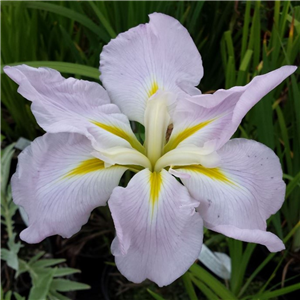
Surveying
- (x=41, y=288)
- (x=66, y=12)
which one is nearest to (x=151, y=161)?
(x=41, y=288)

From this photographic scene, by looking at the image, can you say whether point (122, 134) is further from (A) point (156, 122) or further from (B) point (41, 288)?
(B) point (41, 288)

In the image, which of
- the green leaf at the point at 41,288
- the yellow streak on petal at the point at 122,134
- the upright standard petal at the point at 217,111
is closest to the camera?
the upright standard petal at the point at 217,111

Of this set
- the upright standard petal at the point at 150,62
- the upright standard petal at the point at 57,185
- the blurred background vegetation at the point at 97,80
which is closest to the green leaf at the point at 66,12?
the blurred background vegetation at the point at 97,80

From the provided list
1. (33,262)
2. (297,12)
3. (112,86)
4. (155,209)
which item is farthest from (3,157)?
(297,12)

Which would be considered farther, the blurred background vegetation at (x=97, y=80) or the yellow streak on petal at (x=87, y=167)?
the blurred background vegetation at (x=97, y=80)

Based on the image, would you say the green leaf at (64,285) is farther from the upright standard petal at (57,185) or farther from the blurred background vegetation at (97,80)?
the upright standard petal at (57,185)

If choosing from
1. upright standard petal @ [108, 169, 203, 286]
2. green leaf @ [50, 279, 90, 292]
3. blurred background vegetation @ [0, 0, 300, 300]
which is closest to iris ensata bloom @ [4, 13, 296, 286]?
upright standard petal @ [108, 169, 203, 286]
